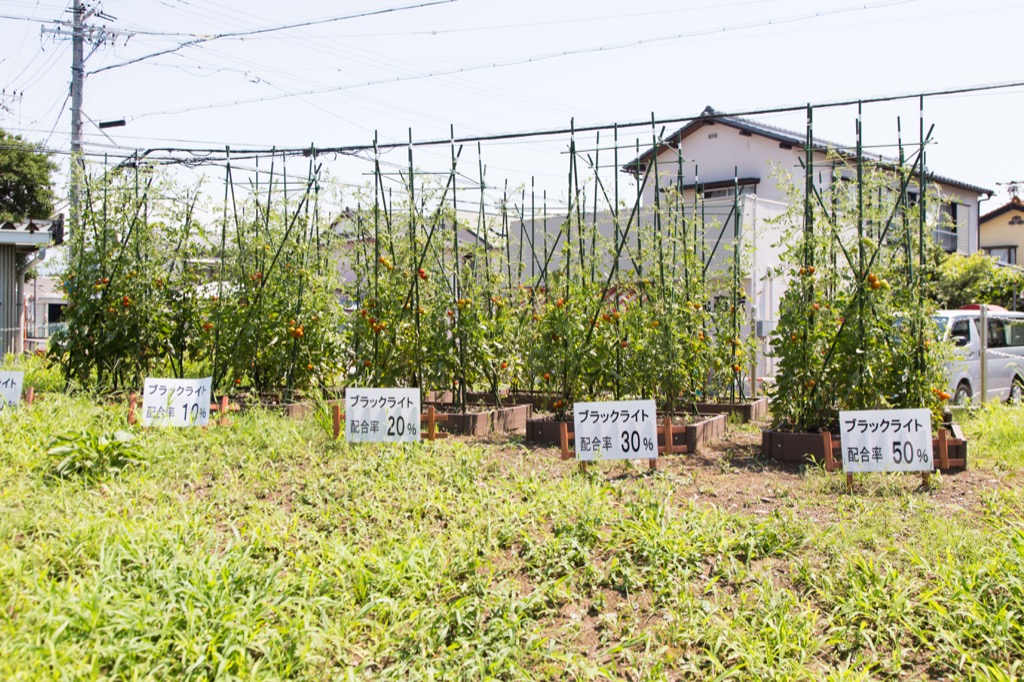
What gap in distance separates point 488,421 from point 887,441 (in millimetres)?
3218

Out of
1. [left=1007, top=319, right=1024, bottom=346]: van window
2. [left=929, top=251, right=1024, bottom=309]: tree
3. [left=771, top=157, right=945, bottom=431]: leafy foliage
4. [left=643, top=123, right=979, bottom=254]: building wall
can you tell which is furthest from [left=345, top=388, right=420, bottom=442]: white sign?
[left=929, top=251, right=1024, bottom=309]: tree

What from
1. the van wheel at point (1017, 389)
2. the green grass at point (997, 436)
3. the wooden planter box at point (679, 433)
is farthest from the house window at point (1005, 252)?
the wooden planter box at point (679, 433)

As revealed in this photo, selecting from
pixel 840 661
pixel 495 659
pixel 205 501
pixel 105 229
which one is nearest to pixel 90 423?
pixel 205 501

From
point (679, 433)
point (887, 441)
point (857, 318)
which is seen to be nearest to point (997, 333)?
point (857, 318)

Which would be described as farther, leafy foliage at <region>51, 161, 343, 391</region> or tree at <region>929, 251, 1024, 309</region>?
tree at <region>929, 251, 1024, 309</region>

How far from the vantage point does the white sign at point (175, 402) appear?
19.5 ft

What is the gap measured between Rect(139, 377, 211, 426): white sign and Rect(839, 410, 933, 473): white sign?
174 inches

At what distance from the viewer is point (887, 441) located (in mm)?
4781

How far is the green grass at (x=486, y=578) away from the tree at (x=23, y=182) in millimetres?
18675

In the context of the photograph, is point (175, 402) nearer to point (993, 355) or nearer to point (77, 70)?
point (993, 355)

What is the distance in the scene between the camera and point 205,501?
4.46m

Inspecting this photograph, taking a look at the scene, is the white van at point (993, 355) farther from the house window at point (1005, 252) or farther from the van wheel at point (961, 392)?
the house window at point (1005, 252)

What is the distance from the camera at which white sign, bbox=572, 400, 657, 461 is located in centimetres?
504

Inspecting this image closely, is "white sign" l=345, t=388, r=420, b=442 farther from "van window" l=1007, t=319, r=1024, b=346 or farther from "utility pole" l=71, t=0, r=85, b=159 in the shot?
"utility pole" l=71, t=0, r=85, b=159
